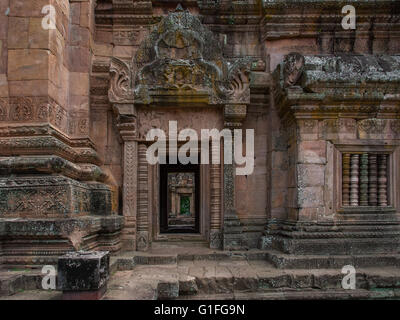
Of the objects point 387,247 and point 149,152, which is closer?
point 387,247

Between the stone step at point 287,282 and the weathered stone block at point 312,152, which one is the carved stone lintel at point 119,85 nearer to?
the weathered stone block at point 312,152

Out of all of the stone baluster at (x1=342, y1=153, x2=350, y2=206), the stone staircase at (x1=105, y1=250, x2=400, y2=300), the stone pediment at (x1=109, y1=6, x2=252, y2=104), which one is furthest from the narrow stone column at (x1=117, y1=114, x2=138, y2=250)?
the stone baluster at (x1=342, y1=153, x2=350, y2=206)

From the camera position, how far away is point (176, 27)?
20.4 feet

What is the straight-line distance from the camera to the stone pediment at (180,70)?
6133 millimetres

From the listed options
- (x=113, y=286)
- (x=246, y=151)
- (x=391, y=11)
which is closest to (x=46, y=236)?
(x=113, y=286)

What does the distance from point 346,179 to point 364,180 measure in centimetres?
29

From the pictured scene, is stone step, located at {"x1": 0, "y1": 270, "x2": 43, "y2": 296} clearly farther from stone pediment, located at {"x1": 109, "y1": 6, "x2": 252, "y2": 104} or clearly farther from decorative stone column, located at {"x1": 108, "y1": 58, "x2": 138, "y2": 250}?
stone pediment, located at {"x1": 109, "y1": 6, "x2": 252, "y2": 104}

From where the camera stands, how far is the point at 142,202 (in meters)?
6.29

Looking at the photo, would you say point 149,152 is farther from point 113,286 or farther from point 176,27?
point 113,286

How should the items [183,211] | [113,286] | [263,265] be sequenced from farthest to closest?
[183,211] < [263,265] < [113,286]

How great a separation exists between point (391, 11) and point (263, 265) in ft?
16.5

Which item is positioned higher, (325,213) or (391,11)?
(391,11)

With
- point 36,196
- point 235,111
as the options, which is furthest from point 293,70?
point 36,196

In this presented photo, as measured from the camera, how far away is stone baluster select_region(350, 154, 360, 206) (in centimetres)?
582
